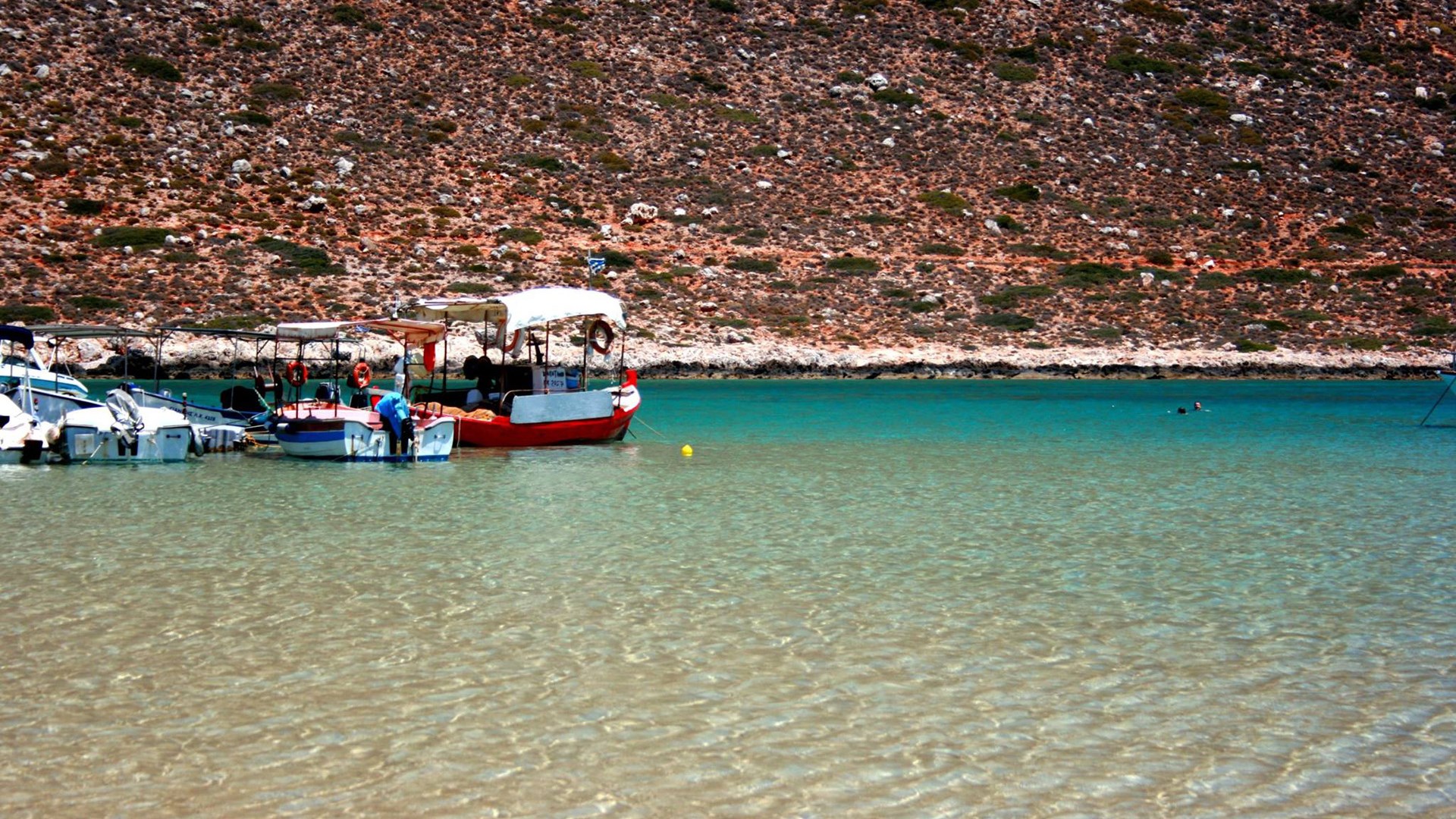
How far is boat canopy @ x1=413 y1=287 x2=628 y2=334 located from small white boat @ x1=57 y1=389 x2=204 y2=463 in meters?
5.90

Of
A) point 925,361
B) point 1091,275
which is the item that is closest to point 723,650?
point 925,361

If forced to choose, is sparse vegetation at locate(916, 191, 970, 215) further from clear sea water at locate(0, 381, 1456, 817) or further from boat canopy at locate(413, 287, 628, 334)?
clear sea water at locate(0, 381, 1456, 817)

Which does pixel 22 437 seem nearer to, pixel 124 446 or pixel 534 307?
pixel 124 446

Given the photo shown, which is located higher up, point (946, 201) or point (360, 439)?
point (946, 201)

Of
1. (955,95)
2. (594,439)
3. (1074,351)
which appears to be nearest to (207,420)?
(594,439)

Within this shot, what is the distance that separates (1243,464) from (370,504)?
1596 centimetres

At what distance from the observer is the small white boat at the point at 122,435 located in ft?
79.3

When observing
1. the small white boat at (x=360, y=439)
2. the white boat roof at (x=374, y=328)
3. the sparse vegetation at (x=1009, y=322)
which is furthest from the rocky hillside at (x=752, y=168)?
the small white boat at (x=360, y=439)

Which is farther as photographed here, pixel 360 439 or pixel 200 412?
pixel 200 412

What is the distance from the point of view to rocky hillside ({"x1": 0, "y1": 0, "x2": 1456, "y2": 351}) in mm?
60906

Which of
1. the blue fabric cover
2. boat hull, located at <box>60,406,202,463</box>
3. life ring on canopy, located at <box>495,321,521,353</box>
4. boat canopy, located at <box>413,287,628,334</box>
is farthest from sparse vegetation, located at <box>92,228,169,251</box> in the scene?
the blue fabric cover

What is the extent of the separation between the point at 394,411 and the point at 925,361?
38264 millimetres

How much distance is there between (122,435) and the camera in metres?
24.5

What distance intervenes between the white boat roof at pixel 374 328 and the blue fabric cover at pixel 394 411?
2735 millimetres
